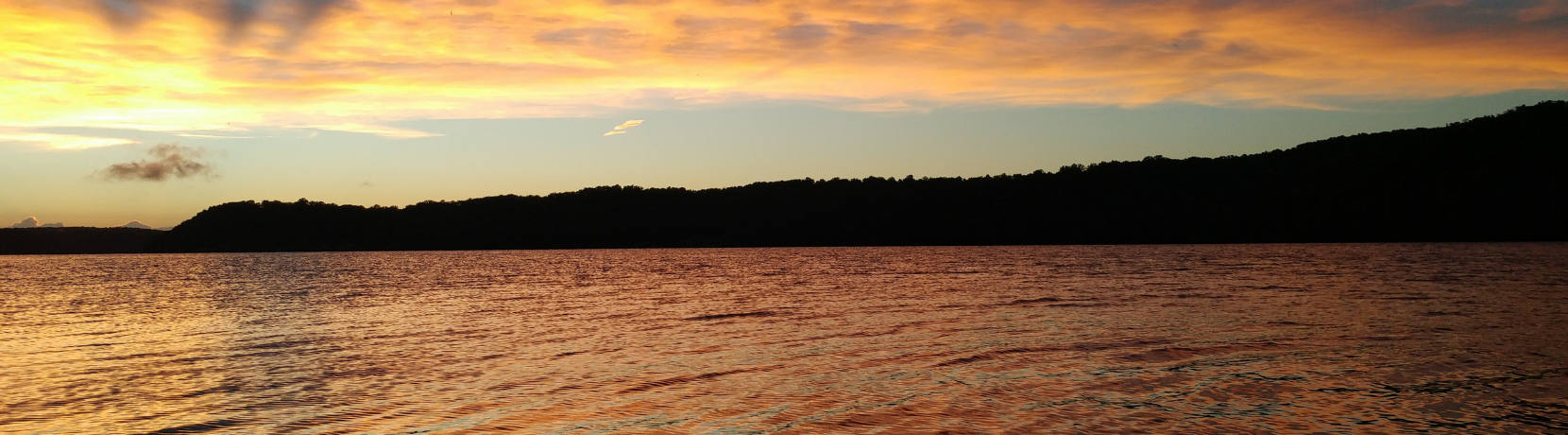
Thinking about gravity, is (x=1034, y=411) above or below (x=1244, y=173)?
below

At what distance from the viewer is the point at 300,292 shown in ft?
190

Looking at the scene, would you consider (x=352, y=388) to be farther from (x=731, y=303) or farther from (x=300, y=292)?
(x=300, y=292)

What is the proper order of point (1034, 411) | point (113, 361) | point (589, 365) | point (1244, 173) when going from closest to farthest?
1. point (1034, 411)
2. point (589, 365)
3. point (113, 361)
4. point (1244, 173)

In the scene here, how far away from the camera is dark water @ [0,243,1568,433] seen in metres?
13.4

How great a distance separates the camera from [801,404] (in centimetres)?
1443

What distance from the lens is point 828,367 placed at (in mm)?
18594

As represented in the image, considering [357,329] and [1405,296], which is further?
[1405,296]

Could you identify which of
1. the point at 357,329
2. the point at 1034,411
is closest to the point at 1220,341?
the point at 1034,411

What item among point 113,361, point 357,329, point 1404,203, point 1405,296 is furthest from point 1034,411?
point 1404,203

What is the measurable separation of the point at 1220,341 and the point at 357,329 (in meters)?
23.8

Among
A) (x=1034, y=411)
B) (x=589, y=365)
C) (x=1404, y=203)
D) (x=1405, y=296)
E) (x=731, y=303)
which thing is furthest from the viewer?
(x=1404, y=203)

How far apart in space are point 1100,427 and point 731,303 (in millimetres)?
27593

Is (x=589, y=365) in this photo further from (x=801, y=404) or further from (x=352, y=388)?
(x=801, y=404)

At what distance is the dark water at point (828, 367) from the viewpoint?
13.4 metres
